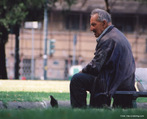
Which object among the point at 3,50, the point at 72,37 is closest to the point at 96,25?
the point at 3,50

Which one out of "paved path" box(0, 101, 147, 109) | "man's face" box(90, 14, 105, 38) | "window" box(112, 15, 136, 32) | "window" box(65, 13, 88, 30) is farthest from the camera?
"window" box(112, 15, 136, 32)

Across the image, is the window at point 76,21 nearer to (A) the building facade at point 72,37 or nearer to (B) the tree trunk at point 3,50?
(A) the building facade at point 72,37

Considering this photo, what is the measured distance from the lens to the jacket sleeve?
7.44 meters

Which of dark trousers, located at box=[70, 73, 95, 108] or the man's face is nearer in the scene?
dark trousers, located at box=[70, 73, 95, 108]

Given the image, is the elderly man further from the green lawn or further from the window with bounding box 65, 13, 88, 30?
the window with bounding box 65, 13, 88, 30

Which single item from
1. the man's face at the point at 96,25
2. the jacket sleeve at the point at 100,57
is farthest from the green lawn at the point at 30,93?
the man's face at the point at 96,25

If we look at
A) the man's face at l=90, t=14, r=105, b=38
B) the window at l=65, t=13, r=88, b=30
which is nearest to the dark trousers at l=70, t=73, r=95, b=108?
the man's face at l=90, t=14, r=105, b=38

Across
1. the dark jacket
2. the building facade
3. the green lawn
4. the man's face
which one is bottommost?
the building facade

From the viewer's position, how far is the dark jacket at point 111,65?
744cm

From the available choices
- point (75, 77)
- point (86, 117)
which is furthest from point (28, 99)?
point (86, 117)

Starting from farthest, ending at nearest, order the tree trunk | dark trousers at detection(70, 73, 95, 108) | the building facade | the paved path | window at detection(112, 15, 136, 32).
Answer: window at detection(112, 15, 136, 32), the building facade, the tree trunk, the paved path, dark trousers at detection(70, 73, 95, 108)

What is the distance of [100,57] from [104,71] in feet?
0.73

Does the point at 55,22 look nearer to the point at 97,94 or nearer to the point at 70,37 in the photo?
the point at 70,37

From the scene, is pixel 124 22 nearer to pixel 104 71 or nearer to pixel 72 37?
pixel 72 37
